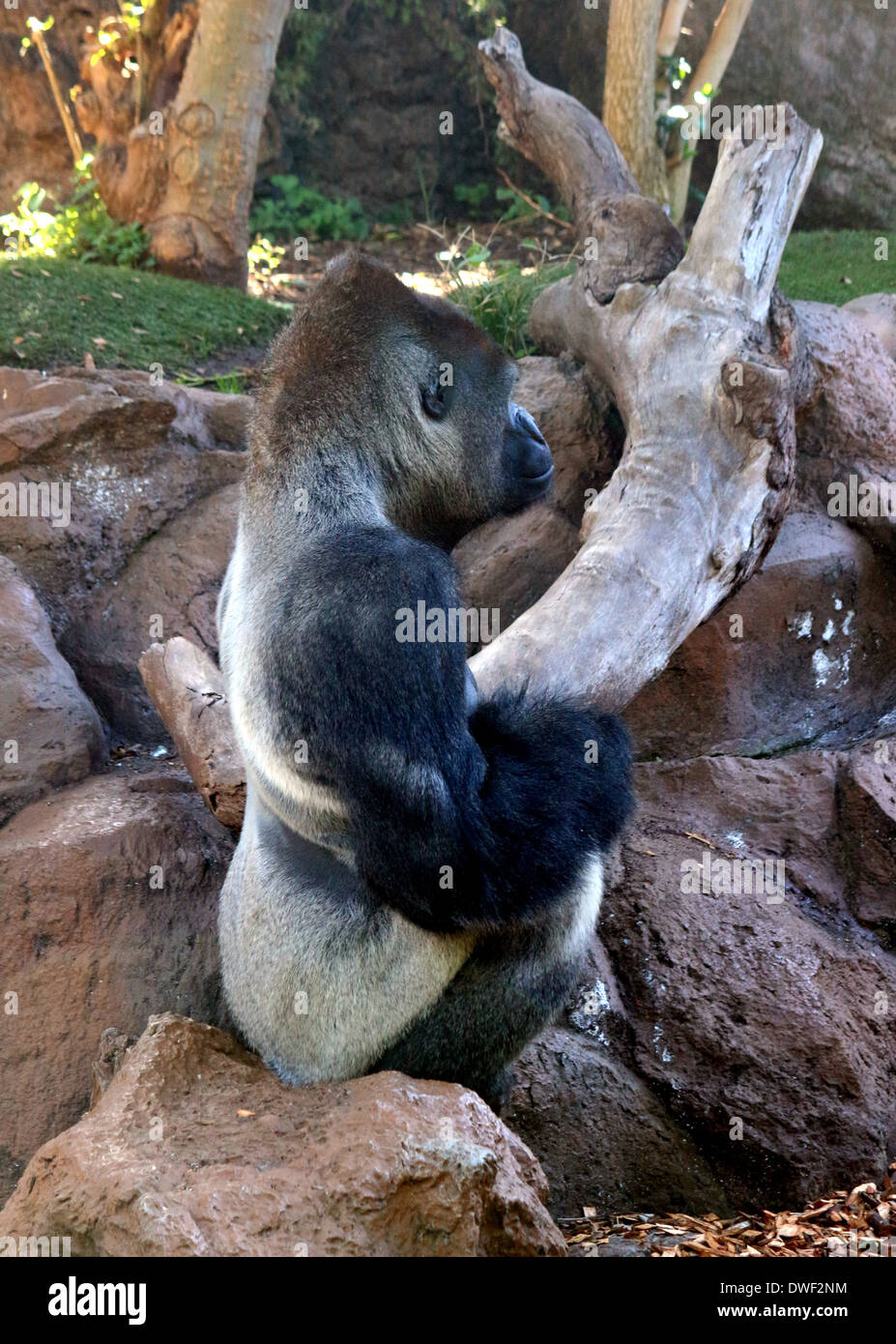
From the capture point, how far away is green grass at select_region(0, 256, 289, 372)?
21.2 feet

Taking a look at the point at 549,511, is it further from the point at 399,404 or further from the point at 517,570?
the point at 399,404

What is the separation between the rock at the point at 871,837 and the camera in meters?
4.20

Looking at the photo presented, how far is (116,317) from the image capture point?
6.98 m

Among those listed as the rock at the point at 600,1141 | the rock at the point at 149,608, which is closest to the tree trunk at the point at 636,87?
the rock at the point at 149,608

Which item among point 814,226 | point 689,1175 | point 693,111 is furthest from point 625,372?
point 814,226

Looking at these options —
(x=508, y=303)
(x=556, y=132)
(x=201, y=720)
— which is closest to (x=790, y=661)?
(x=201, y=720)

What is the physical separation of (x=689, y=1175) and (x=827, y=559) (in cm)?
244

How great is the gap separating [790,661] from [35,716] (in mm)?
2920

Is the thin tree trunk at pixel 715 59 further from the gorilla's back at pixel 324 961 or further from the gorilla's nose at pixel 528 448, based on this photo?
the gorilla's back at pixel 324 961

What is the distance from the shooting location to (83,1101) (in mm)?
3605

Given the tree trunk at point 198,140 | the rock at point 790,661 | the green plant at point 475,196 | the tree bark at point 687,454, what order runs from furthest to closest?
the green plant at point 475,196 < the tree trunk at point 198,140 < the rock at point 790,661 < the tree bark at point 687,454

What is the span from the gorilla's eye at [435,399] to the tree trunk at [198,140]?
5543 mm

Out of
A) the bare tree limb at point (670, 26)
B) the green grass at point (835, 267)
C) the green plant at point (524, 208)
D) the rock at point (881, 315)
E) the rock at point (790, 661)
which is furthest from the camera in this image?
the green plant at point (524, 208)

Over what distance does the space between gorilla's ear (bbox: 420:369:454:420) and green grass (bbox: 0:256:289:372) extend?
12.5 feet
